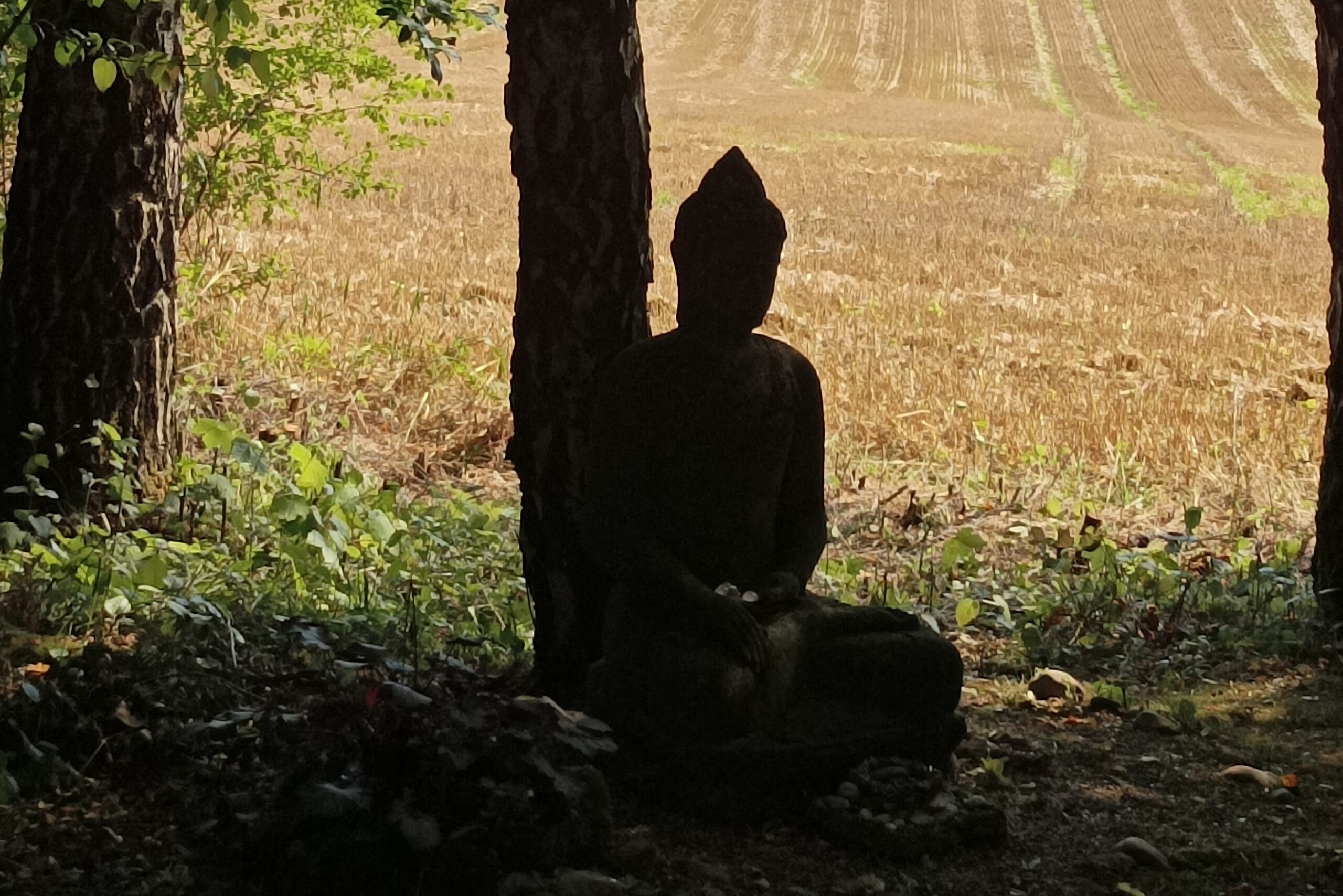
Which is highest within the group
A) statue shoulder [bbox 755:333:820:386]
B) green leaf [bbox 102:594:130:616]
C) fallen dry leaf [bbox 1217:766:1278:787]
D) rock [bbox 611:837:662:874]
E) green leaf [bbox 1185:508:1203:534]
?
statue shoulder [bbox 755:333:820:386]

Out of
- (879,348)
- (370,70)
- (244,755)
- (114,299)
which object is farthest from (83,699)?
(879,348)

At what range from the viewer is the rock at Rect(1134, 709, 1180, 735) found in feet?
16.6

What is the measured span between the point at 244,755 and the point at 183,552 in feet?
6.68

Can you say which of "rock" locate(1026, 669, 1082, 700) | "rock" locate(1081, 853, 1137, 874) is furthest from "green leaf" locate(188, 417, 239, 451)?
"rock" locate(1081, 853, 1137, 874)

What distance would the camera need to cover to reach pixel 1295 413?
10.7 meters

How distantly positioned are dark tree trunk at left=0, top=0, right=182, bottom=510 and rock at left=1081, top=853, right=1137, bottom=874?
412cm

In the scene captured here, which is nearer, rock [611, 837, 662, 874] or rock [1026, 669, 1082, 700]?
rock [611, 837, 662, 874]

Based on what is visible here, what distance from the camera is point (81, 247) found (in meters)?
6.15

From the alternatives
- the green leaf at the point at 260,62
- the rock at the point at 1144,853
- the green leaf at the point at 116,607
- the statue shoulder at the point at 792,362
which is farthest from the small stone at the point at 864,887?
the green leaf at the point at 116,607

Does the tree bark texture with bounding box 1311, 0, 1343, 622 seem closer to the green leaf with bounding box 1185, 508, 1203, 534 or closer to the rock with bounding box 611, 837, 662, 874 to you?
the green leaf with bounding box 1185, 508, 1203, 534

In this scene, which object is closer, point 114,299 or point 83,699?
point 83,699

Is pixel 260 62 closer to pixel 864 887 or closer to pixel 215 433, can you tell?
pixel 864 887

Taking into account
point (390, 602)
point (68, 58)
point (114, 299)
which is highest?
point (68, 58)

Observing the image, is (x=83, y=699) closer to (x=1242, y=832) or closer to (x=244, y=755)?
(x=244, y=755)
